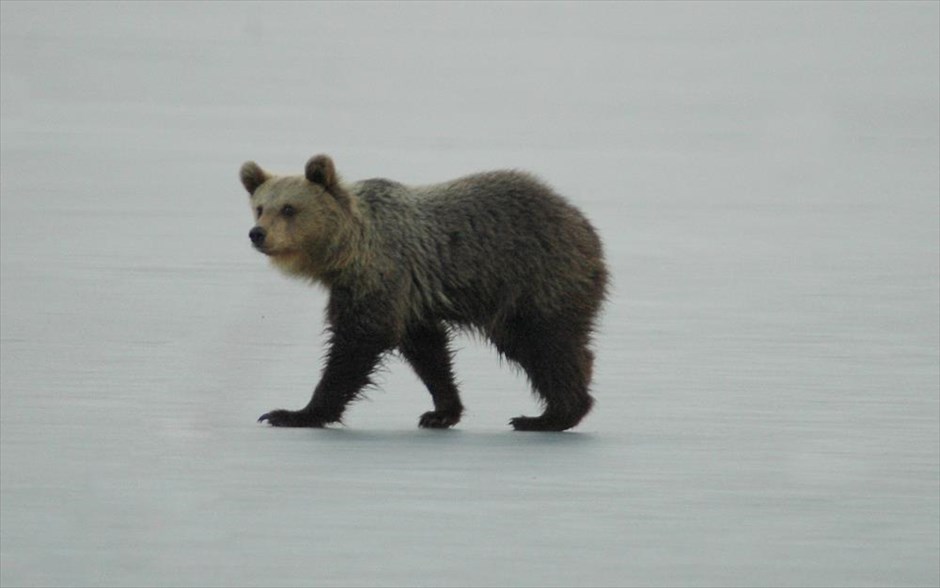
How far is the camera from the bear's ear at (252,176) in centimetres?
879

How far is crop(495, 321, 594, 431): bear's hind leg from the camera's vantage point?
8703 millimetres

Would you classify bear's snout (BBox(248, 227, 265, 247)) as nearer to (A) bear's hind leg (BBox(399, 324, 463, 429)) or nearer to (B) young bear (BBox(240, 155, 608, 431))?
(B) young bear (BBox(240, 155, 608, 431))

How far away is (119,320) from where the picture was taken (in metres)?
11.3

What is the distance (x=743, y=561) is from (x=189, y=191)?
12356 millimetres

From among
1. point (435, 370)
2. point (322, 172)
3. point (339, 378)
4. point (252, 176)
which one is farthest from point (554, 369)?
point (252, 176)

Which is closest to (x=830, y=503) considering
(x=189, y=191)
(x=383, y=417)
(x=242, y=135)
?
(x=383, y=417)

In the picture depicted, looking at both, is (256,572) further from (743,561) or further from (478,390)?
(478,390)

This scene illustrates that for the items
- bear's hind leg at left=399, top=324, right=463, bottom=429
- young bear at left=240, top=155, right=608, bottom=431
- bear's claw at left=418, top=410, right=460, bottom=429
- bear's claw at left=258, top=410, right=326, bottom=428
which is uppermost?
young bear at left=240, top=155, right=608, bottom=431

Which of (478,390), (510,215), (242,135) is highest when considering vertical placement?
(242,135)

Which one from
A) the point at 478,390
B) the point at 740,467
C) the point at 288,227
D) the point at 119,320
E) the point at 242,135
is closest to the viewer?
the point at 740,467

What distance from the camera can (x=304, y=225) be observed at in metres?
8.63

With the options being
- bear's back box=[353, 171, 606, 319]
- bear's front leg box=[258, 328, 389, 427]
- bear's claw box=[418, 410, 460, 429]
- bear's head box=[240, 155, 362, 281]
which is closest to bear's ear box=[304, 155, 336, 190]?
bear's head box=[240, 155, 362, 281]

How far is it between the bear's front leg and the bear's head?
0.31 m

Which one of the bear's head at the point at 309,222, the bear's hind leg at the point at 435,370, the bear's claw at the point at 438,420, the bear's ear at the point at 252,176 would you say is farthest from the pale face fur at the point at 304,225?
the bear's claw at the point at 438,420
